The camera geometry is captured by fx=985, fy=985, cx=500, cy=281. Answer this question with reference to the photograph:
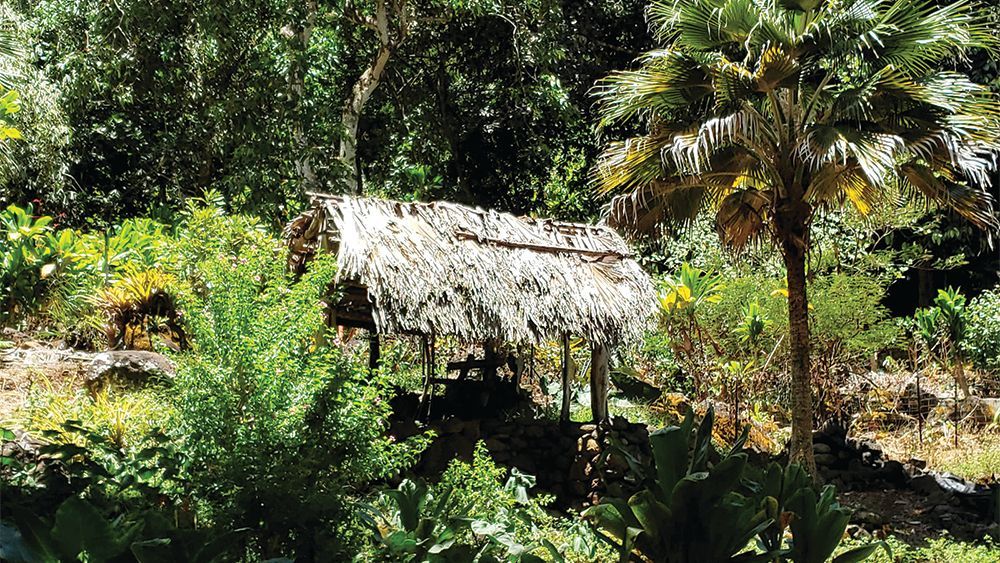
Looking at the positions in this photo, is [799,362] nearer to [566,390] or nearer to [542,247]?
[566,390]

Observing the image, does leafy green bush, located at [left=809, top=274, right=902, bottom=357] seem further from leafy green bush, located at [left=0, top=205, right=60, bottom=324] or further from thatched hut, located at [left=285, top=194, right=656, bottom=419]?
leafy green bush, located at [left=0, top=205, right=60, bottom=324]

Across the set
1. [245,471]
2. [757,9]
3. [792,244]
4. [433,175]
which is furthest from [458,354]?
Answer: [245,471]

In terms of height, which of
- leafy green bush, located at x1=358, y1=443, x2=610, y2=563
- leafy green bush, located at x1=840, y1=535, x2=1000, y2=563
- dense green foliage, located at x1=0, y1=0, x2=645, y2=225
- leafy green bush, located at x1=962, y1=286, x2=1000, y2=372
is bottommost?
leafy green bush, located at x1=840, y1=535, x2=1000, y2=563

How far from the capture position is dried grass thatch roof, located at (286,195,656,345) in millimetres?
8445

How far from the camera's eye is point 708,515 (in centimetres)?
491

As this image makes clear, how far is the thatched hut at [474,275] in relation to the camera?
8.45 metres

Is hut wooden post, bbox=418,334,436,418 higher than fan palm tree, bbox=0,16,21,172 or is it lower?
lower

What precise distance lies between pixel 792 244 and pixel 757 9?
2276 mm

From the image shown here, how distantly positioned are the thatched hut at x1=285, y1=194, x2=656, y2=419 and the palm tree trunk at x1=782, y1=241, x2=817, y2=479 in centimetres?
141

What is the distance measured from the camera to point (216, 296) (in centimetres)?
561

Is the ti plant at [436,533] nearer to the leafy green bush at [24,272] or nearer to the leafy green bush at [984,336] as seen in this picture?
the leafy green bush at [24,272]

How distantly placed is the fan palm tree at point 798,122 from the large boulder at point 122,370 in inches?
186

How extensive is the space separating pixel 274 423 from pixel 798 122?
20.2 feet

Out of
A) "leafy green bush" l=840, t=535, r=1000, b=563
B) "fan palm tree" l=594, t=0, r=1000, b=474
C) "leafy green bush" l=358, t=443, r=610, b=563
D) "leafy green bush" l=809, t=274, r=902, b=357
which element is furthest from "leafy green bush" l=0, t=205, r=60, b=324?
"leafy green bush" l=809, t=274, r=902, b=357
